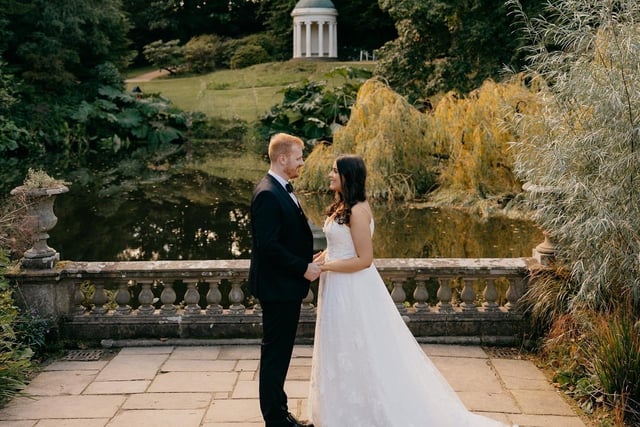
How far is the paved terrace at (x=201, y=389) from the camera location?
498 cm

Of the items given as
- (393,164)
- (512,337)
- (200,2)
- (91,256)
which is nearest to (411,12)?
(393,164)

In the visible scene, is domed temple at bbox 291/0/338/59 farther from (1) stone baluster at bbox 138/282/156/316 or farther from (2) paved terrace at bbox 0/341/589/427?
(2) paved terrace at bbox 0/341/589/427

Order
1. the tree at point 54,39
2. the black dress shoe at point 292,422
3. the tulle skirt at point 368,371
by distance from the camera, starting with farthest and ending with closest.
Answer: the tree at point 54,39 → the black dress shoe at point 292,422 → the tulle skirt at point 368,371

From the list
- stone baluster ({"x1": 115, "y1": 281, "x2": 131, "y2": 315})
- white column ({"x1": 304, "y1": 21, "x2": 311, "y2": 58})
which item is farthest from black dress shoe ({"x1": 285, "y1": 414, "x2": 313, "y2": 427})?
white column ({"x1": 304, "y1": 21, "x2": 311, "y2": 58})

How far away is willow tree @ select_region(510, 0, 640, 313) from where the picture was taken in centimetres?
535

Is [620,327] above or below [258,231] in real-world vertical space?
below

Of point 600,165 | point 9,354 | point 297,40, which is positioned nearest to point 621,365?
point 600,165

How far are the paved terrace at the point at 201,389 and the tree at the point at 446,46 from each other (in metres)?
15.6

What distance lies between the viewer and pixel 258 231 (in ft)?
14.3

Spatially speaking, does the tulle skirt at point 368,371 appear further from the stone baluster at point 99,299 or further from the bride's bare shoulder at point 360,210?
the stone baluster at point 99,299

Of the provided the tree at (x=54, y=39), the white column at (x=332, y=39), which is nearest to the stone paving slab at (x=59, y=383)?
the tree at (x=54, y=39)

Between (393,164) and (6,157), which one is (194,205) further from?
(6,157)

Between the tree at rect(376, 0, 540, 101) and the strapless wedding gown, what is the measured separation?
1683 centimetres

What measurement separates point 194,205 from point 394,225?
5250 mm
